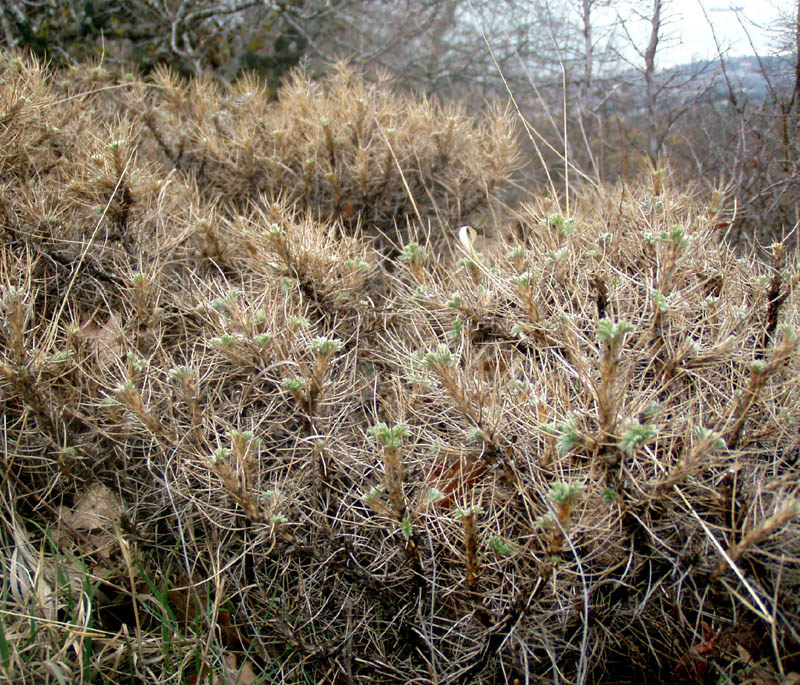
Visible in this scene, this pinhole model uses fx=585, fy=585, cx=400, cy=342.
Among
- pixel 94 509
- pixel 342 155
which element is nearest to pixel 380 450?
pixel 94 509

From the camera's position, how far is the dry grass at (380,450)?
1449 millimetres

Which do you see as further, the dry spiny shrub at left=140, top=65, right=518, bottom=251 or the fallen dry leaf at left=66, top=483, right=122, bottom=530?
the dry spiny shrub at left=140, top=65, right=518, bottom=251

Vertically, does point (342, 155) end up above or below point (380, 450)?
above

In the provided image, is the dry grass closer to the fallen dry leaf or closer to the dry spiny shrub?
the fallen dry leaf

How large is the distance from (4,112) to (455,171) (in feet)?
6.74

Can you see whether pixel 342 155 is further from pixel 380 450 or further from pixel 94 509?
pixel 94 509

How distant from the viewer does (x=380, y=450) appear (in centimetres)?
170

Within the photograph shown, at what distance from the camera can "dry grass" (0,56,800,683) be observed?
→ 4.75 feet

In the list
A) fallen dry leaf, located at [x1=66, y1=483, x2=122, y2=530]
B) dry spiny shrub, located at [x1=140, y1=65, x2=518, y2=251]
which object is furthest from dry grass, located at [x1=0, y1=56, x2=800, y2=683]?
dry spiny shrub, located at [x1=140, y1=65, x2=518, y2=251]

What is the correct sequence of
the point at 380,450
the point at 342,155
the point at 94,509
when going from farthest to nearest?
the point at 342,155, the point at 94,509, the point at 380,450

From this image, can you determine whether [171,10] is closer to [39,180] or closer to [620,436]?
[39,180]

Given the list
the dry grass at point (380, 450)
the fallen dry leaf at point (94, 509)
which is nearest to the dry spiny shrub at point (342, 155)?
the dry grass at point (380, 450)

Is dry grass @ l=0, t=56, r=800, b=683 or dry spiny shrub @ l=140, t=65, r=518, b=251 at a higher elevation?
dry spiny shrub @ l=140, t=65, r=518, b=251

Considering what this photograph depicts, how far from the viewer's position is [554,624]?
152 cm
